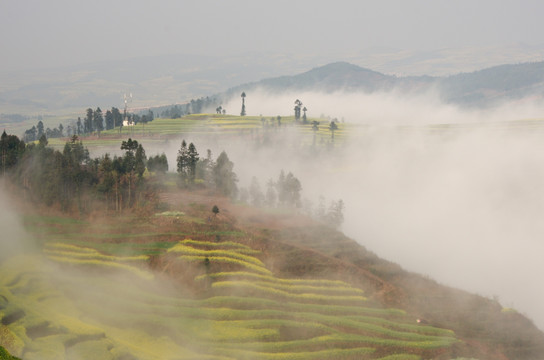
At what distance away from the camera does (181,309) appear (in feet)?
248

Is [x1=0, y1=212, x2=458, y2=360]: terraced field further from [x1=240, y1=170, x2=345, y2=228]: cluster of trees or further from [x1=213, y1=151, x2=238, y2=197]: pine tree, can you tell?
[x1=240, y1=170, x2=345, y2=228]: cluster of trees

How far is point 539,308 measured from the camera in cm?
13950

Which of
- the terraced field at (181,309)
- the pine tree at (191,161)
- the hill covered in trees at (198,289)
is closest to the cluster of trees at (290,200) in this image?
the pine tree at (191,161)

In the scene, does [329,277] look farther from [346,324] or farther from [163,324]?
[163,324]

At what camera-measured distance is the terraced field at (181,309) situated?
65.6 meters

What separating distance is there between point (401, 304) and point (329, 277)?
47.5 ft

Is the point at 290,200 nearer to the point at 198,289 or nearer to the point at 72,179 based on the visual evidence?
the point at 72,179

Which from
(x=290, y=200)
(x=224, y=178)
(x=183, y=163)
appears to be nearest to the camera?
(x=224, y=178)

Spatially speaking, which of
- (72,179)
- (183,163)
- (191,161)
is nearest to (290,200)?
(191,161)

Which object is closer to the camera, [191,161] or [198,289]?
[198,289]

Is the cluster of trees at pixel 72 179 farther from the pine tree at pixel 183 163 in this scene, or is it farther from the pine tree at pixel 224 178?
the pine tree at pixel 224 178

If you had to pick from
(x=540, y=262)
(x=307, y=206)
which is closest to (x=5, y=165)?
(x=307, y=206)

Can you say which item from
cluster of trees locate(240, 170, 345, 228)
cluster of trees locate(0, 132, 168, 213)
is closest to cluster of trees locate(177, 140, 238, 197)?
cluster of trees locate(240, 170, 345, 228)

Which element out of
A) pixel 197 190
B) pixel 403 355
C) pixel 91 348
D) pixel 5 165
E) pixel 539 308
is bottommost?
pixel 539 308
